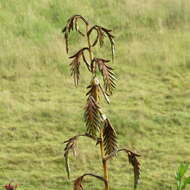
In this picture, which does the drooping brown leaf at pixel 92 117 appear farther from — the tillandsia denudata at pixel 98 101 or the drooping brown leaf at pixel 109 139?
the drooping brown leaf at pixel 109 139

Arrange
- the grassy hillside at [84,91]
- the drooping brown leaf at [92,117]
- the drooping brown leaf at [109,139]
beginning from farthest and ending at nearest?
the grassy hillside at [84,91]
the drooping brown leaf at [109,139]
the drooping brown leaf at [92,117]

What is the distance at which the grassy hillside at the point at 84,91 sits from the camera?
699 centimetres

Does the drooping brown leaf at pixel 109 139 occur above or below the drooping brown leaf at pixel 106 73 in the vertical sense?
below

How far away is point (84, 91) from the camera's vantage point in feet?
29.3

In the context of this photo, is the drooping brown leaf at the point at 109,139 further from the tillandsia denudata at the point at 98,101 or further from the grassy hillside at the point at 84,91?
the grassy hillside at the point at 84,91

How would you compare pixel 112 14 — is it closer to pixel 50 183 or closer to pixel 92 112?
pixel 50 183

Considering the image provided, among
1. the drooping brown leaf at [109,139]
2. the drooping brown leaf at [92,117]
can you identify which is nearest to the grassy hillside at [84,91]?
the drooping brown leaf at [109,139]

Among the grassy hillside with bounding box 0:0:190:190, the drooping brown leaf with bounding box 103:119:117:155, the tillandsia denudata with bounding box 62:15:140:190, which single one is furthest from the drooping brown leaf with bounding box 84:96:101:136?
the grassy hillside with bounding box 0:0:190:190

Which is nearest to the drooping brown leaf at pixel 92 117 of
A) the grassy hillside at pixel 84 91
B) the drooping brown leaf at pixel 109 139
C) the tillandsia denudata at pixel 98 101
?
the tillandsia denudata at pixel 98 101

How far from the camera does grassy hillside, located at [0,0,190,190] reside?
275 inches

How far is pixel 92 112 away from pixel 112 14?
31.3 ft

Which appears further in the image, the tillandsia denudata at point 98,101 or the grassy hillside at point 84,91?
the grassy hillside at point 84,91

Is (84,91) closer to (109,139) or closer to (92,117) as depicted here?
(109,139)

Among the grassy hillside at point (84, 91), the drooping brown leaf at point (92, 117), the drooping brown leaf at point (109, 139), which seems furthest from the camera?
the grassy hillside at point (84, 91)
